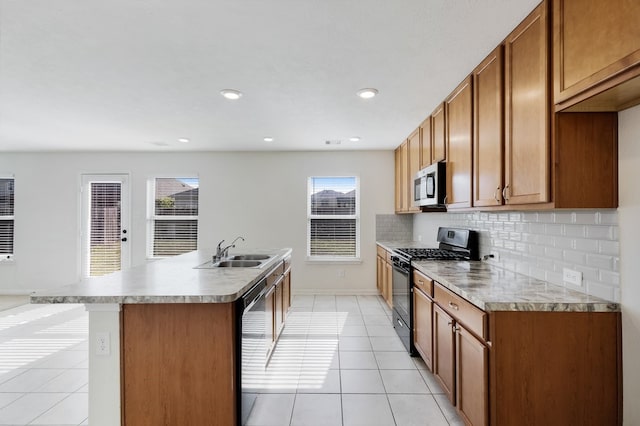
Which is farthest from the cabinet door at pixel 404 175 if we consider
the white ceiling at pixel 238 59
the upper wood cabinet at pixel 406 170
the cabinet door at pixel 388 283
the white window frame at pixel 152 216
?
the white window frame at pixel 152 216

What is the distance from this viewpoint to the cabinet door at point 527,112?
1.54 meters

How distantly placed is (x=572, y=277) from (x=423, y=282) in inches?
40.0

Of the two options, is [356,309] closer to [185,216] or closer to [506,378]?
[506,378]

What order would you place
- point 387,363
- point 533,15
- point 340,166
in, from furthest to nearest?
1. point 340,166
2. point 387,363
3. point 533,15

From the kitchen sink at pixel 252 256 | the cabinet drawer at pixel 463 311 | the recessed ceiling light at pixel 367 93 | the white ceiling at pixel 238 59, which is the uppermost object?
the white ceiling at pixel 238 59

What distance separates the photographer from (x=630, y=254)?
1.42m

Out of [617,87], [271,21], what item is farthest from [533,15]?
[271,21]

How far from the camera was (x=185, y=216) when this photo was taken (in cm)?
528

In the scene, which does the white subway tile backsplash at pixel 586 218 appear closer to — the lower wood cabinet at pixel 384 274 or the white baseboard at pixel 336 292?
the lower wood cabinet at pixel 384 274

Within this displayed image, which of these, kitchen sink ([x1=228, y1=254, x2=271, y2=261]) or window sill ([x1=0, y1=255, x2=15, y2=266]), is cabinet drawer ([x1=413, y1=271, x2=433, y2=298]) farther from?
window sill ([x1=0, y1=255, x2=15, y2=266])

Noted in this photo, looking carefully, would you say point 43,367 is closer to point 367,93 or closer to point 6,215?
point 367,93

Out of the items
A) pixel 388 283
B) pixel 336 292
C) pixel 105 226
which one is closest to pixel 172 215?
pixel 105 226

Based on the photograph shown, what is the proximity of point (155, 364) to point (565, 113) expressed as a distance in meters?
2.47

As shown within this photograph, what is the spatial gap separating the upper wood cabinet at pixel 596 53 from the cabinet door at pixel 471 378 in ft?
4.14
